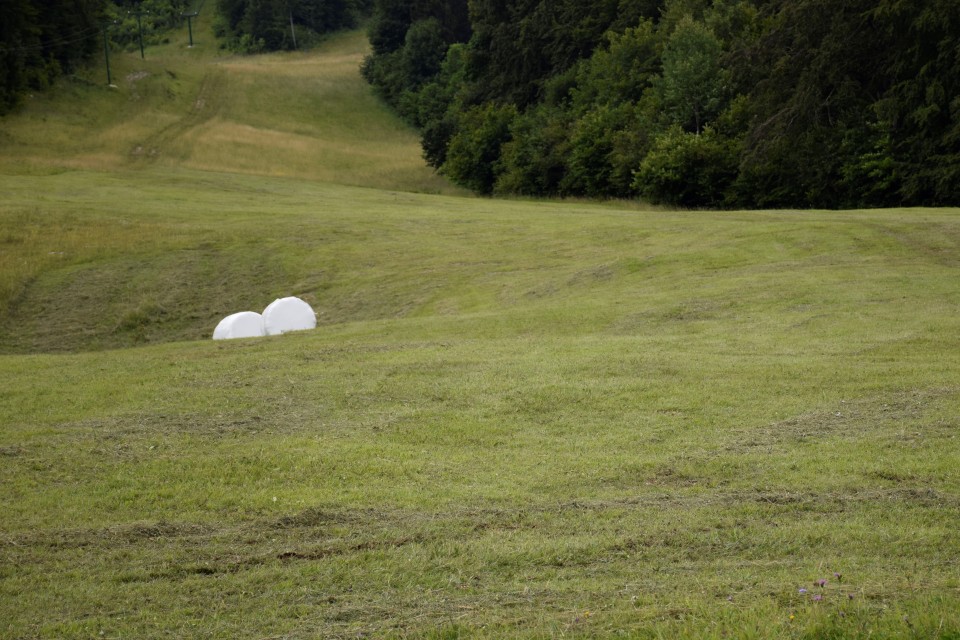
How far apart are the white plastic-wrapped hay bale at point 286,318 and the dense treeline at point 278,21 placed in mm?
98215

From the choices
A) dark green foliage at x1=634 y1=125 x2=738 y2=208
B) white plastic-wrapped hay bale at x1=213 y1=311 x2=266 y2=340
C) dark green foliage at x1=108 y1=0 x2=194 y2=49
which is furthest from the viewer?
dark green foliage at x1=108 y1=0 x2=194 y2=49

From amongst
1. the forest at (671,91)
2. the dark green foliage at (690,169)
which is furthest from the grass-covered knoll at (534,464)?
the dark green foliage at (690,169)

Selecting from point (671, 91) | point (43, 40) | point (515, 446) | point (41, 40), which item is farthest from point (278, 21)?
point (515, 446)

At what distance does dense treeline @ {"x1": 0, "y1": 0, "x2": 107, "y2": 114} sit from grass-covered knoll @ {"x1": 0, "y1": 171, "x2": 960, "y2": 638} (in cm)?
5656

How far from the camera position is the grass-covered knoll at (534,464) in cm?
657

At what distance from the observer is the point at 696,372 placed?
542 inches

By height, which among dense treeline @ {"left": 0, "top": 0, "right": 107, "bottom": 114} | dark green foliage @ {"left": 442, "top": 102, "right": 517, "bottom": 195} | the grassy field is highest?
dense treeline @ {"left": 0, "top": 0, "right": 107, "bottom": 114}

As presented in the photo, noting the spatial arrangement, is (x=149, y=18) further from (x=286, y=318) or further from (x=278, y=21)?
(x=286, y=318)

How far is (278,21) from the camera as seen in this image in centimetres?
11588

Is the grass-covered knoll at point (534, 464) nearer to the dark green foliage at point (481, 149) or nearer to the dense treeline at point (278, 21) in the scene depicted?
the dark green foliage at point (481, 149)

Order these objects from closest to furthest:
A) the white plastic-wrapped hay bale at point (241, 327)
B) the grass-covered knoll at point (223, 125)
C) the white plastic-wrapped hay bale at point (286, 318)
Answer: the white plastic-wrapped hay bale at point (241, 327) → the white plastic-wrapped hay bale at point (286, 318) → the grass-covered knoll at point (223, 125)

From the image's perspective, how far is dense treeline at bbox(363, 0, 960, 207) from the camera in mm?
41250

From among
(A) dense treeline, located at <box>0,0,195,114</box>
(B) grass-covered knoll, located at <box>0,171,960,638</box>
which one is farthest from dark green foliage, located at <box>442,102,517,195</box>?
(B) grass-covered knoll, located at <box>0,171,960,638</box>

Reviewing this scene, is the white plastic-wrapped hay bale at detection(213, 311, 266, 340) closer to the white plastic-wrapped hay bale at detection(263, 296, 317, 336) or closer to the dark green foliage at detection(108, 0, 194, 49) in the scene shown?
the white plastic-wrapped hay bale at detection(263, 296, 317, 336)
